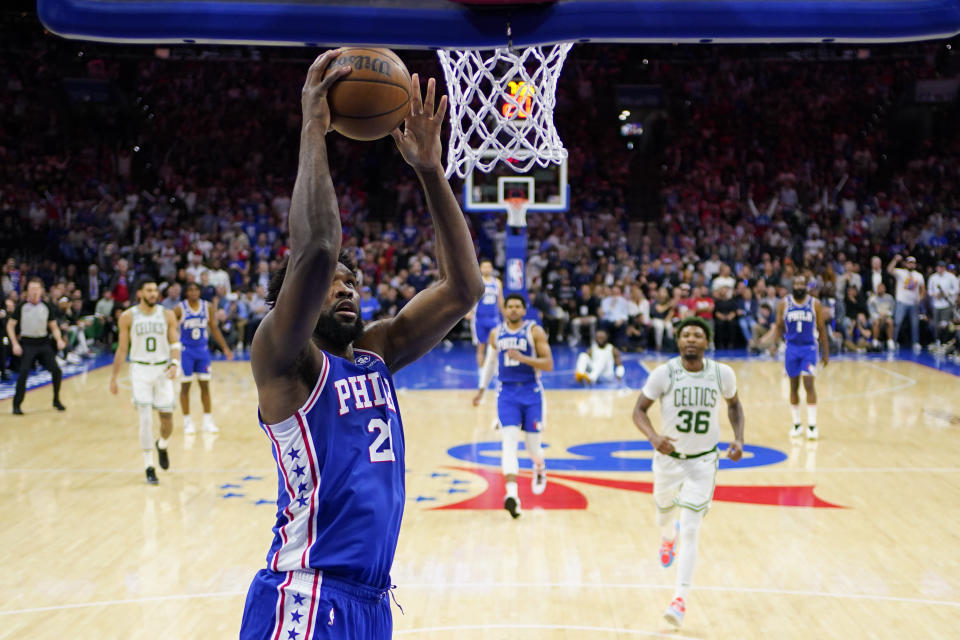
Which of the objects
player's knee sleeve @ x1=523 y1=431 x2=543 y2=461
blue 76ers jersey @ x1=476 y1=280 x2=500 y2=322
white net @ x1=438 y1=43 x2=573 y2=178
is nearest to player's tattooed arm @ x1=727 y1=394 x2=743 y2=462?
player's knee sleeve @ x1=523 y1=431 x2=543 y2=461

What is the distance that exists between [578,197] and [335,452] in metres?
22.1

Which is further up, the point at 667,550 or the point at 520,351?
the point at 520,351

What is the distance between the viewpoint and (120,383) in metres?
15.8

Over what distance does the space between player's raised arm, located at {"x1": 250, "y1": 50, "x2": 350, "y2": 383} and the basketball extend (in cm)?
28

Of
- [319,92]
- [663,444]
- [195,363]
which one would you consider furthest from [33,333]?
[319,92]

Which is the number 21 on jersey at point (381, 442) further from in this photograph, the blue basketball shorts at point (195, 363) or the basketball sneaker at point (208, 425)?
the basketball sneaker at point (208, 425)

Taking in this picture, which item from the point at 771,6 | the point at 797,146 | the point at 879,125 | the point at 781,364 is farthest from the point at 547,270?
the point at 771,6

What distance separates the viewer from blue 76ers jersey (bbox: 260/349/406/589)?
257cm

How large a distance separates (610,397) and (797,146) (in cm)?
1364

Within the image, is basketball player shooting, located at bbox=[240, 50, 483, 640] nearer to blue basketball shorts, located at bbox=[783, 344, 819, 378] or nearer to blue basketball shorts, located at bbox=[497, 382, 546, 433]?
blue basketball shorts, located at bbox=[497, 382, 546, 433]

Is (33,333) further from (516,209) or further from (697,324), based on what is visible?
(697,324)

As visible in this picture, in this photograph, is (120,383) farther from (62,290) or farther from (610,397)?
(610,397)

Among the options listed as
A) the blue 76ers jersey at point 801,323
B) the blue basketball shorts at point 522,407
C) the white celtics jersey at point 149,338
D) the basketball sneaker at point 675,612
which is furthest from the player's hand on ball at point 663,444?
the blue 76ers jersey at point 801,323

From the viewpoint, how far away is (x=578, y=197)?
→ 79.7 feet
